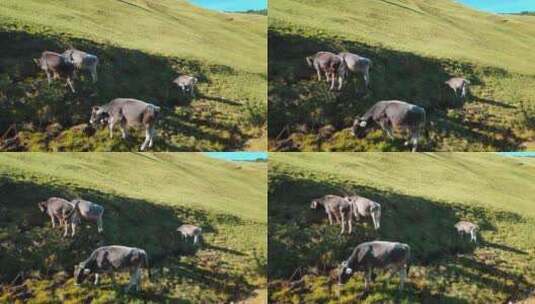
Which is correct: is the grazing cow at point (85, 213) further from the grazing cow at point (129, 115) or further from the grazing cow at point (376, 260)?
the grazing cow at point (376, 260)

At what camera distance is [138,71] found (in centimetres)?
1381

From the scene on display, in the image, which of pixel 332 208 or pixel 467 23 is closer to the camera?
pixel 332 208

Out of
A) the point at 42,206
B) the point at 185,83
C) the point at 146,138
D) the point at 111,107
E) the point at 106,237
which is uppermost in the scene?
the point at 185,83

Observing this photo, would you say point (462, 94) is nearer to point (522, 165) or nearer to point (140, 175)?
point (522, 165)

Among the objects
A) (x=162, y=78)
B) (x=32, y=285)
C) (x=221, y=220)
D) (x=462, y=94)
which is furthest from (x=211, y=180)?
(x=462, y=94)

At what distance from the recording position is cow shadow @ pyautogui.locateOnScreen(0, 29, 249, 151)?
1308 centimetres

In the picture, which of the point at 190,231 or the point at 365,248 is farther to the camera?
the point at 190,231

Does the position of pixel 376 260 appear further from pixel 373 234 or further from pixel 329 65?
pixel 329 65

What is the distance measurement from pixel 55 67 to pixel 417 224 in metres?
6.71

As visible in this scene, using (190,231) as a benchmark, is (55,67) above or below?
above

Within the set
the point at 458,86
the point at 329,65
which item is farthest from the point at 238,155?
the point at 458,86

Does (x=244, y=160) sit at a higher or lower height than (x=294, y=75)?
lower

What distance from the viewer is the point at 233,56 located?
14.2 metres

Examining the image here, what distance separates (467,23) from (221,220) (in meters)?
5.79
